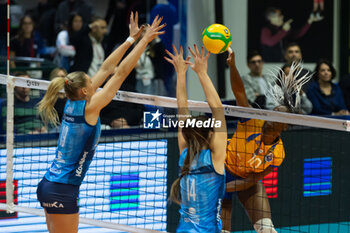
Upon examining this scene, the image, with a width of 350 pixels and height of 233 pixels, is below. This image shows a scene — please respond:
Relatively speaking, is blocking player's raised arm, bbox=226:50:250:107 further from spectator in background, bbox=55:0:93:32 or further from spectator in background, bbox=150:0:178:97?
spectator in background, bbox=55:0:93:32

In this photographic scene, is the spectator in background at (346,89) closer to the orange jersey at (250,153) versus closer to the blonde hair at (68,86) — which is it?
the orange jersey at (250,153)

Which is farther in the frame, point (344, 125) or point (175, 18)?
point (175, 18)

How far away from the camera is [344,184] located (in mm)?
7609

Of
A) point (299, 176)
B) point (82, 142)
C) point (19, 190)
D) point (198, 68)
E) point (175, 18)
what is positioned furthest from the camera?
point (175, 18)

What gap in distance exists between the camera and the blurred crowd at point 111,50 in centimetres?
783

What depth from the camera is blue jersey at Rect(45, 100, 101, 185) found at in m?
5.09

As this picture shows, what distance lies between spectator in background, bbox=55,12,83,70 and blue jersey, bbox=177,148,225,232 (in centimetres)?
595

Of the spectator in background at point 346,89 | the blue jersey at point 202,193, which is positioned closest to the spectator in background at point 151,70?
the spectator in background at point 346,89

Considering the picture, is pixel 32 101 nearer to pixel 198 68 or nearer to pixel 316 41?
pixel 198 68

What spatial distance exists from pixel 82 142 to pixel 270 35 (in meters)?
7.24

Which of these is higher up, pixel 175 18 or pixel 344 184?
pixel 175 18

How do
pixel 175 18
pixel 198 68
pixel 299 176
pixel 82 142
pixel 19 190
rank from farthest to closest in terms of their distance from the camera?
pixel 175 18
pixel 299 176
pixel 19 190
pixel 82 142
pixel 198 68

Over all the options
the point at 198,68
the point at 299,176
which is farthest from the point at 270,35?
the point at 198,68

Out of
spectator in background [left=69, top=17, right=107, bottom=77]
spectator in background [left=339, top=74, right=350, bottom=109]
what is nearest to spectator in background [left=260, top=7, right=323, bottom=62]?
spectator in background [left=339, top=74, right=350, bottom=109]
